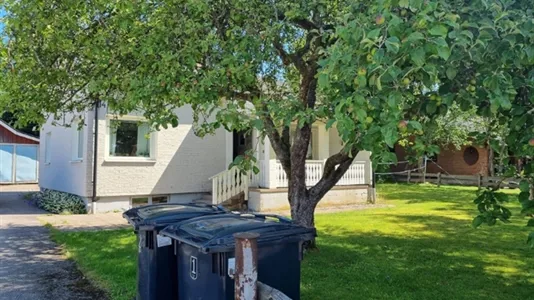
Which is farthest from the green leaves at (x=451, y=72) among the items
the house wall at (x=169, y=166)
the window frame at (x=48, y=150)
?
the window frame at (x=48, y=150)

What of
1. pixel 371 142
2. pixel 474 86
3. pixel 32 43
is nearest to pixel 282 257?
pixel 371 142

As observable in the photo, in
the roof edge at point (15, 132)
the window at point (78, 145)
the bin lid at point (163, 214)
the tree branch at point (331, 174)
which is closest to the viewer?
the bin lid at point (163, 214)

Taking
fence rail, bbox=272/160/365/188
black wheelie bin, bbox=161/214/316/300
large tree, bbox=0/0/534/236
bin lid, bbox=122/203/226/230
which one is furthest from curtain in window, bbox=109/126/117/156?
black wheelie bin, bbox=161/214/316/300

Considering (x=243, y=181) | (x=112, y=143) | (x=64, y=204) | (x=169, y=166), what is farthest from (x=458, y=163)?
(x=64, y=204)

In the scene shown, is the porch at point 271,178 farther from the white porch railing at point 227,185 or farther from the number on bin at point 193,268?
the number on bin at point 193,268

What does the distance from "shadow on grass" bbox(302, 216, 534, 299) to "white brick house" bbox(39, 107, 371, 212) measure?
4.53 meters

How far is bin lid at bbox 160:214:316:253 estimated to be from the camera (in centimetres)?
312

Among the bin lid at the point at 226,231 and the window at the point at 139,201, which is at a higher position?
the bin lid at the point at 226,231

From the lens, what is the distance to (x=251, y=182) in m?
14.4

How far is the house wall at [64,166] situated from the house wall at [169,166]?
1.82 feet

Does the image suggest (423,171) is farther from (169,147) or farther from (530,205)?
(530,205)

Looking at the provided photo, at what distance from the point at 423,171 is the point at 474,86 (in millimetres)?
25745

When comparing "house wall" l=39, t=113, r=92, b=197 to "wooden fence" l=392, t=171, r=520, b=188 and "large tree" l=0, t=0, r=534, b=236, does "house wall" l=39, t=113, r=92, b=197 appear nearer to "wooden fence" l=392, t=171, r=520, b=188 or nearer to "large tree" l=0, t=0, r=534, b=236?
"large tree" l=0, t=0, r=534, b=236

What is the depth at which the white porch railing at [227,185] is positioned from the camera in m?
13.7
